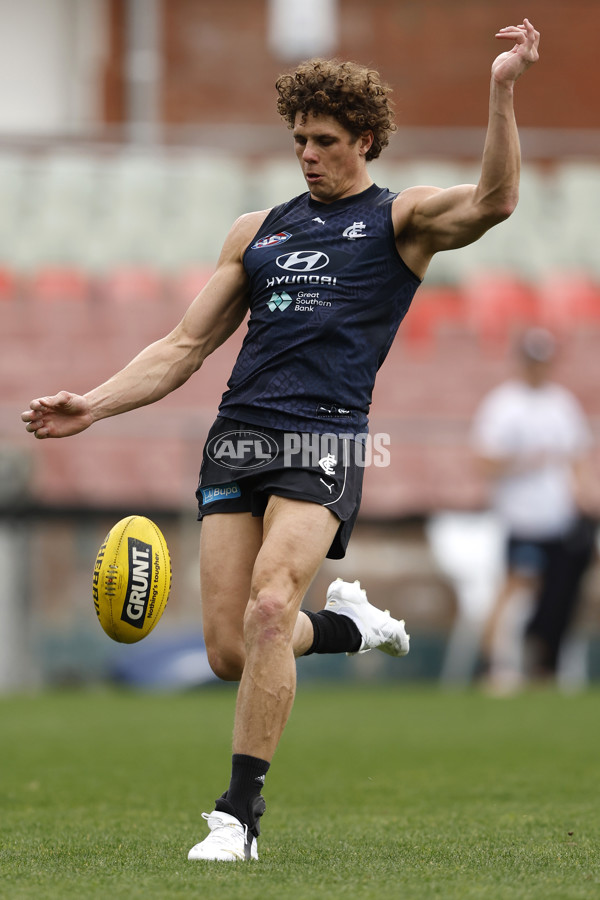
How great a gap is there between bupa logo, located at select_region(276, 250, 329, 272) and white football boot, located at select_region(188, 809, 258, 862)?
176 cm

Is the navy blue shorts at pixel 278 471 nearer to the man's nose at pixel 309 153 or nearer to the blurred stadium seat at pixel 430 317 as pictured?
the man's nose at pixel 309 153

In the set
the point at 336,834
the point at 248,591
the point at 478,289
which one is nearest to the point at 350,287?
the point at 248,591

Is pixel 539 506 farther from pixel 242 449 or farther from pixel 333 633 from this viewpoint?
pixel 242 449

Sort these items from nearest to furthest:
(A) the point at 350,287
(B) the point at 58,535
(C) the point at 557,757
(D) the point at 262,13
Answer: (A) the point at 350,287, (C) the point at 557,757, (B) the point at 58,535, (D) the point at 262,13

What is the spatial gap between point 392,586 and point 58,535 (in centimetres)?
287

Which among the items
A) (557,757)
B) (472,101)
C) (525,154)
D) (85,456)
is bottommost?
(557,757)

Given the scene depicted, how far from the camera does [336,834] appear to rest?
498 centimetres

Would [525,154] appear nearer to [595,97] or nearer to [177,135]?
[177,135]

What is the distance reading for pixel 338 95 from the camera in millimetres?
4777

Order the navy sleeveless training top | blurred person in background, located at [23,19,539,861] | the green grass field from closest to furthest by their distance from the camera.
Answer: the green grass field, blurred person in background, located at [23,19,539,861], the navy sleeveless training top

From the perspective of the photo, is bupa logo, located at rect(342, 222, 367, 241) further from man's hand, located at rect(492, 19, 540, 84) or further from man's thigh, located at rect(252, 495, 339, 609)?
man's thigh, located at rect(252, 495, 339, 609)

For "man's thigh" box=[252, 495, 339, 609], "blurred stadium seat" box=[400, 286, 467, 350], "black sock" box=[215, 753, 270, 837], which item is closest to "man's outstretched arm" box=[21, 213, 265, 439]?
"man's thigh" box=[252, 495, 339, 609]

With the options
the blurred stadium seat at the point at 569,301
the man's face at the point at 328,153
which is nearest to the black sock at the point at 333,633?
the man's face at the point at 328,153

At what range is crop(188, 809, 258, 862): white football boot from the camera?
424 cm
